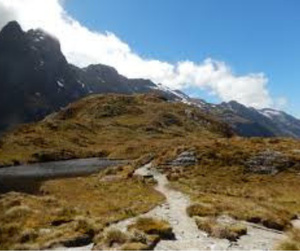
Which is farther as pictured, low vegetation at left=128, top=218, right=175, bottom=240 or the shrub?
the shrub

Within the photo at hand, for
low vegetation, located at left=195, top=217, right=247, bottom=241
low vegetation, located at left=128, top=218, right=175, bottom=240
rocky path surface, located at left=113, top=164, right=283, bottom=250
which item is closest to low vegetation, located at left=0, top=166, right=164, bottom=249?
rocky path surface, located at left=113, top=164, right=283, bottom=250

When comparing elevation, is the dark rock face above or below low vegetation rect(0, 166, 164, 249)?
above

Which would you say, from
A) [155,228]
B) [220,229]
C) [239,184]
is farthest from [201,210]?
[239,184]

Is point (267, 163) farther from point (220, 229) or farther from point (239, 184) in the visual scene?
point (220, 229)

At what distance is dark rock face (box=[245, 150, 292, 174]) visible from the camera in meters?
80.8

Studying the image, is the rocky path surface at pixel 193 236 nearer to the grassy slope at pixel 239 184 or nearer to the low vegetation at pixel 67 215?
the low vegetation at pixel 67 215

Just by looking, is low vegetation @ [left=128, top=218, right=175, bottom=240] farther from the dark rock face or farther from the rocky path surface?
the dark rock face

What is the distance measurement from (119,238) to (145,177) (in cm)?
4734

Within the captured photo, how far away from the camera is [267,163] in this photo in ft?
271

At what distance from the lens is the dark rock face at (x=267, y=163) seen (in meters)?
80.8

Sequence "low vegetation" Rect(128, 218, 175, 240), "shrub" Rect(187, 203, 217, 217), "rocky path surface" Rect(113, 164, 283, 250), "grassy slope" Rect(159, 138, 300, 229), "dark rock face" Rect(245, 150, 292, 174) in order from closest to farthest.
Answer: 1. "rocky path surface" Rect(113, 164, 283, 250)
2. "low vegetation" Rect(128, 218, 175, 240)
3. "shrub" Rect(187, 203, 217, 217)
4. "grassy slope" Rect(159, 138, 300, 229)
5. "dark rock face" Rect(245, 150, 292, 174)

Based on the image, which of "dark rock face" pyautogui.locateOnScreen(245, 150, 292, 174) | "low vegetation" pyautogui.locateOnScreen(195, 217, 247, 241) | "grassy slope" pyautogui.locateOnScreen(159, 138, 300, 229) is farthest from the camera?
"dark rock face" pyautogui.locateOnScreen(245, 150, 292, 174)

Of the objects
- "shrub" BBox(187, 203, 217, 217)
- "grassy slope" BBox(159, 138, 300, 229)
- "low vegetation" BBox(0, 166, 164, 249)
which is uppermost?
"grassy slope" BBox(159, 138, 300, 229)

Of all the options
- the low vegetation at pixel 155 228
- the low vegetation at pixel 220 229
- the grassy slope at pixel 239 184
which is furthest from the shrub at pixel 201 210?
the low vegetation at pixel 155 228
